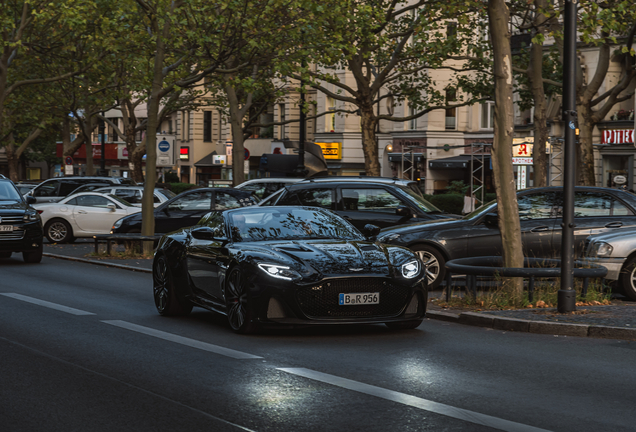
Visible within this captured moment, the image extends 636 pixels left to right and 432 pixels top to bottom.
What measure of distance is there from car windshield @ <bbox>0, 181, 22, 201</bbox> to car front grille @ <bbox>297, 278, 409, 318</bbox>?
13.2 metres

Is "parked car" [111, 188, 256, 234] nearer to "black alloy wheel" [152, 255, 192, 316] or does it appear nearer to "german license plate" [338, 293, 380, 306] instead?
"black alloy wheel" [152, 255, 192, 316]

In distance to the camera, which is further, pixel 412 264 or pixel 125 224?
pixel 125 224

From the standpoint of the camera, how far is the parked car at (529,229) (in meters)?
15.0

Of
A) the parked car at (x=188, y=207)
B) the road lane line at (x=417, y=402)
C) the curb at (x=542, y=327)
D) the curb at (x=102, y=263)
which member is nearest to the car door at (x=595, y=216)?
the curb at (x=542, y=327)

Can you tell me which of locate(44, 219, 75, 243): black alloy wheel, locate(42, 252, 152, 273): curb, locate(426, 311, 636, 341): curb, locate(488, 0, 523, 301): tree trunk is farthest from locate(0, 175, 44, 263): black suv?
locate(426, 311, 636, 341): curb

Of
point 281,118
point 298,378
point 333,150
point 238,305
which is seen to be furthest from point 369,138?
point 281,118

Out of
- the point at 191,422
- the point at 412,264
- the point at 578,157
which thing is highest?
the point at 578,157

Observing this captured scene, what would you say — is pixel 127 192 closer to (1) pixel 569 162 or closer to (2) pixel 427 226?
(2) pixel 427 226

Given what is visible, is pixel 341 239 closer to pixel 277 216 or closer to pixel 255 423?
pixel 277 216

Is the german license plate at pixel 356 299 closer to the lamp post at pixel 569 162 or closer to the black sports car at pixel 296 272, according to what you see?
the black sports car at pixel 296 272

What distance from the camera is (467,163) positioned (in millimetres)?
50906

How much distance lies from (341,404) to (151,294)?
818cm

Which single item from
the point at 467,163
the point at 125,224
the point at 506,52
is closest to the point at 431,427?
the point at 506,52

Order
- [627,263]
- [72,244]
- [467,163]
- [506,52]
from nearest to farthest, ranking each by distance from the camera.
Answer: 1. [506,52]
2. [627,263]
3. [72,244]
4. [467,163]
